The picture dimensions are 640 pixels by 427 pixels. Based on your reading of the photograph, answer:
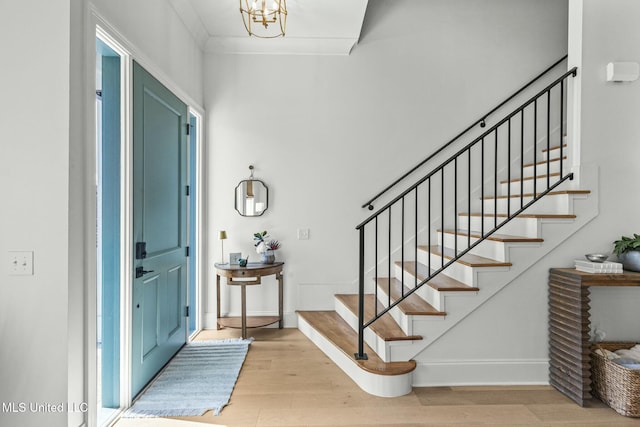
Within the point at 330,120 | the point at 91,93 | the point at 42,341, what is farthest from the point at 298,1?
the point at 42,341

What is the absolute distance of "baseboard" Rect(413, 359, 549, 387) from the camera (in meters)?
2.74

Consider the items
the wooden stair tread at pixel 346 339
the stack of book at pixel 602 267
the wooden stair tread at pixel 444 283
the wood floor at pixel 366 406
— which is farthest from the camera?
the wooden stair tread at pixel 444 283

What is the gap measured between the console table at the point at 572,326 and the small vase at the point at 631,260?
5 cm

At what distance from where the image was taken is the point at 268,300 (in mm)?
4043

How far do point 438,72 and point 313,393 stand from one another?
342cm

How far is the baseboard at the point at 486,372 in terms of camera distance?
274 centimetres

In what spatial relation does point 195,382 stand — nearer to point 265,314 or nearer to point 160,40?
point 265,314

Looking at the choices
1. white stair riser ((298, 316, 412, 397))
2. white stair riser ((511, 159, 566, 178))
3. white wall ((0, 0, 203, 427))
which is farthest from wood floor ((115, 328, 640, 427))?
white stair riser ((511, 159, 566, 178))

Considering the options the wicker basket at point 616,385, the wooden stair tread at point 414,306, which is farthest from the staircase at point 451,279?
the wicker basket at point 616,385

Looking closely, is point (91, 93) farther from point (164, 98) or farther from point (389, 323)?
point (389, 323)

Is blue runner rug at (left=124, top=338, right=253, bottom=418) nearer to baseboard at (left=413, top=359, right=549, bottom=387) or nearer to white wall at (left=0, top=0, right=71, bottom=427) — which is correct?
white wall at (left=0, top=0, right=71, bottom=427)

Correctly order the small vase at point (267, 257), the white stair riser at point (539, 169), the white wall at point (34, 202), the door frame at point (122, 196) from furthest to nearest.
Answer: the small vase at point (267, 257) → the white stair riser at point (539, 169) → the door frame at point (122, 196) → the white wall at point (34, 202)

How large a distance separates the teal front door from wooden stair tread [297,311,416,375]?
4.14 feet

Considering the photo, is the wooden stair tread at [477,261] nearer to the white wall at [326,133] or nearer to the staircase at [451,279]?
the staircase at [451,279]
